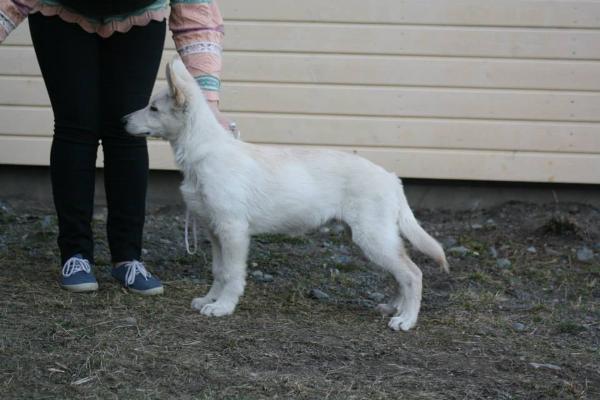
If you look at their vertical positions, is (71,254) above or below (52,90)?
below

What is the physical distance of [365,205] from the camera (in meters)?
4.72

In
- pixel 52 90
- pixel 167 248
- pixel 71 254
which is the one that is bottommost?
pixel 167 248

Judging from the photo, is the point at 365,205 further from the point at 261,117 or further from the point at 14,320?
the point at 261,117

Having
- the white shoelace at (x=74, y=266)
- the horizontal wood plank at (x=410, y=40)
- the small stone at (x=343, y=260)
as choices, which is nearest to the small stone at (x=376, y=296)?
the small stone at (x=343, y=260)

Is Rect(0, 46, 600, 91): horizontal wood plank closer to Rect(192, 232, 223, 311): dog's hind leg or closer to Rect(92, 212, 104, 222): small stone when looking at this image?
Rect(92, 212, 104, 222): small stone

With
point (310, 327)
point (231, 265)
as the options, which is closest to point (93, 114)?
point (231, 265)

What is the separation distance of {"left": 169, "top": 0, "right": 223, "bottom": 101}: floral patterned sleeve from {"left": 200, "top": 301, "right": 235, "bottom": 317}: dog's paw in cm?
108

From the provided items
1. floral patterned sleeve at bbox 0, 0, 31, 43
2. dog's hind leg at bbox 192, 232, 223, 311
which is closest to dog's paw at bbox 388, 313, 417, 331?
dog's hind leg at bbox 192, 232, 223, 311

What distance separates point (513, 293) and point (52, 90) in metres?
2.98

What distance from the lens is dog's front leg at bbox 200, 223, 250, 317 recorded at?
4.63 metres

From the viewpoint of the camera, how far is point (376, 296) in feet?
17.9

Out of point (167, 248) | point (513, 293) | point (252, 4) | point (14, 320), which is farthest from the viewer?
point (252, 4)

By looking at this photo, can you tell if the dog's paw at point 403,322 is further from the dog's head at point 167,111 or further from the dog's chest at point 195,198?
the dog's head at point 167,111

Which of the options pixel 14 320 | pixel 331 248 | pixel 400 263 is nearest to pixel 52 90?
pixel 14 320
